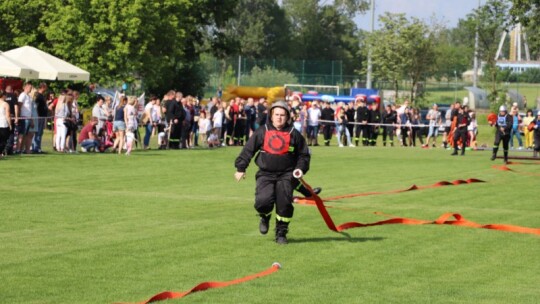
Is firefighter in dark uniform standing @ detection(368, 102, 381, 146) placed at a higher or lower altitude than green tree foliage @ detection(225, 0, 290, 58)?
lower

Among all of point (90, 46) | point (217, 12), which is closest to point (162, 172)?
point (90, 46)

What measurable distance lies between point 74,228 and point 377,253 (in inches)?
167

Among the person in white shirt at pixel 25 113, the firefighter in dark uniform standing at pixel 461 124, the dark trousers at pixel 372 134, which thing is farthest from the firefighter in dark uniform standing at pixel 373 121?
the person in white shirt at pixel 25 113

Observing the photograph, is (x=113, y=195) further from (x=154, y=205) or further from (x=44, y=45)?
(x=44, y=45)

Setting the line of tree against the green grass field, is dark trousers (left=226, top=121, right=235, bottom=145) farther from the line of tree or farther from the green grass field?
the green grass field

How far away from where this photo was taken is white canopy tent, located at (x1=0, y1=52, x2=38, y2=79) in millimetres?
31547

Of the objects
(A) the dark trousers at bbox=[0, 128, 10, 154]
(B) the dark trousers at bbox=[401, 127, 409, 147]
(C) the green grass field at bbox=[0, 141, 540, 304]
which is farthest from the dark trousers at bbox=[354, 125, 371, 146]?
(C) the green grass field at bbox=[0, 141, 540, 304]

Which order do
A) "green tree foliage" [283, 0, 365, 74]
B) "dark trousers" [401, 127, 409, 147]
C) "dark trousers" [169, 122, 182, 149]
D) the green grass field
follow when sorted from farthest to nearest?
"green tree foliage" [283, 0, 365, 74], "dark trousers" [401, 127, 409, 147], "dark trousers" [169, 122, 182, 149], the green grass field

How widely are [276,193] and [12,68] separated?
2016 centimetres

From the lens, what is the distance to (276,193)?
13422 millimetres

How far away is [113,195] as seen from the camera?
64.4ft

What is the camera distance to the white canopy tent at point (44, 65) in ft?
114

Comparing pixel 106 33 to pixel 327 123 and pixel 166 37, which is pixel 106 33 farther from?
pixel 327 123

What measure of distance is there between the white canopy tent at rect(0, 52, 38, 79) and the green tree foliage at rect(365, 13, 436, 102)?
44454 mm
